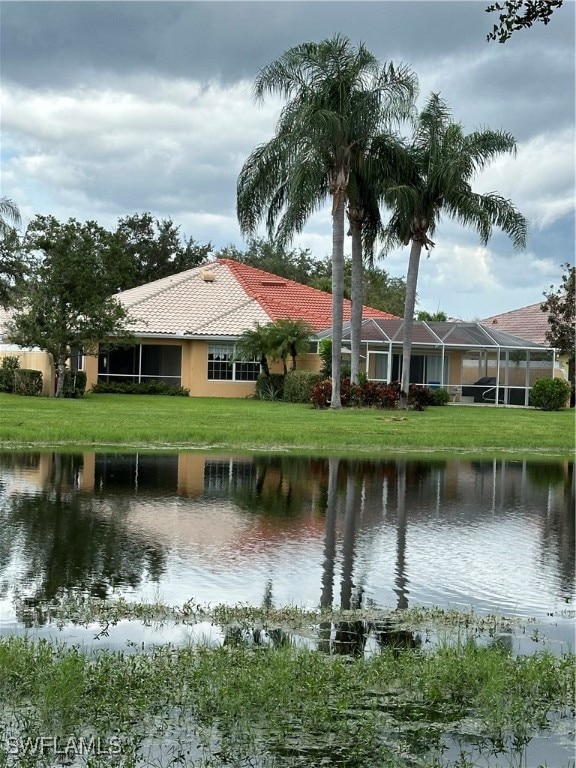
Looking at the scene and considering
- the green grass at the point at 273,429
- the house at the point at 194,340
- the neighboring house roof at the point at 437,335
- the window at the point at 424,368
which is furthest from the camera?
the window at the point at 424,368

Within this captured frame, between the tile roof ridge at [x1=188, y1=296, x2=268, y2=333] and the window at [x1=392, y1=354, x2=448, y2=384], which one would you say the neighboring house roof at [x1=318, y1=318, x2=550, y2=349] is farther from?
the tile roof ridge at [x1=188, y1=296, x2=268, y2=333]

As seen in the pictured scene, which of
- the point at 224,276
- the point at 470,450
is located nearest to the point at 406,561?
the point at 470,450

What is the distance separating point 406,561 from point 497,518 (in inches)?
147

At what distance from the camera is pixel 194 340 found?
1721 inches

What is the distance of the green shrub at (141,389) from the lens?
42.7 metres

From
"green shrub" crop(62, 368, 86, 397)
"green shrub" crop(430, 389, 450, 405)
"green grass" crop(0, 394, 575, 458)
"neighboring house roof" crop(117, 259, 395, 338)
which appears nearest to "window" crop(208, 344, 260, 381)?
"neighboring house roof" crop(117, 259, 395, 338)

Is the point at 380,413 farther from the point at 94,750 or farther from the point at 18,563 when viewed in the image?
the point at 94,750

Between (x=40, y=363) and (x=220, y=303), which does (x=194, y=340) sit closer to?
(x=220, y=303)

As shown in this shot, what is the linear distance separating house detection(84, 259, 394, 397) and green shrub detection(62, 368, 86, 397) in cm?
288

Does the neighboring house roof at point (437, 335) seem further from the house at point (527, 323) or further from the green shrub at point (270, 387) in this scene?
the house at point (527, 323)

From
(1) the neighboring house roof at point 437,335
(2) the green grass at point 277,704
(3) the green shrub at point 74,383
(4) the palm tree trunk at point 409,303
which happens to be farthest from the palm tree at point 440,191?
(2) the green grass at point 277,704

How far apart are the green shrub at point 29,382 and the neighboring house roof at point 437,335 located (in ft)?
36.1

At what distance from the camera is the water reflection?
9.57 meters

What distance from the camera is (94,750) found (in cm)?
543
